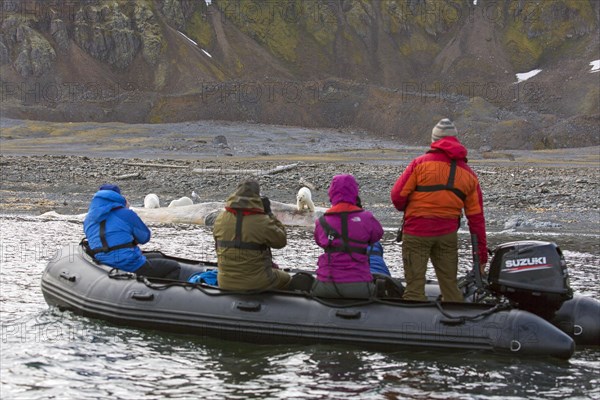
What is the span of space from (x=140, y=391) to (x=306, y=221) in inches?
466

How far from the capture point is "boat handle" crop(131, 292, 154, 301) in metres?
8.98

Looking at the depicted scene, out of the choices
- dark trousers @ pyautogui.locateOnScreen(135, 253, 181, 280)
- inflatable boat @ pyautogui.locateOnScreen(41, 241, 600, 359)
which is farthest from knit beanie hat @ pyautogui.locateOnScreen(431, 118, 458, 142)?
dark trousers @ pyautogui.locateOnScreen(135, 253, 181, 280)

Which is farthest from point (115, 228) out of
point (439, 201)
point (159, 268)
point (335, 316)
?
point (439, 201)

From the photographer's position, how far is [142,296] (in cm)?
900

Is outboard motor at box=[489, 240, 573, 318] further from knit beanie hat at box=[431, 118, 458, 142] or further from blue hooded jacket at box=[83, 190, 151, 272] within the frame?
blue hooded jacket at box=[83, 190, 151, 272]

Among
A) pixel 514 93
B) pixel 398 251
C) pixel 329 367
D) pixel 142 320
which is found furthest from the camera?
pixel 514 93

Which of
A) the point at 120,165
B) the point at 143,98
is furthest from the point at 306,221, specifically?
the point at 143,98

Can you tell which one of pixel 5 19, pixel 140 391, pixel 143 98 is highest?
pixel 5 19

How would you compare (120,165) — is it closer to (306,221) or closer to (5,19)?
(306,221)

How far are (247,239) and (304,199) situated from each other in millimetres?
10067

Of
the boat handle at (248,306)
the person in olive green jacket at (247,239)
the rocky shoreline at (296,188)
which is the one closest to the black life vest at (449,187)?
the person in olive green jacket at (247,239)

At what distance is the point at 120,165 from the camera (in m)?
31.8

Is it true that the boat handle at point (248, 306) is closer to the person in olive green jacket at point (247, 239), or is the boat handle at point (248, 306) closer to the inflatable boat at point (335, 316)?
the inflatable boat at point (335, 316)

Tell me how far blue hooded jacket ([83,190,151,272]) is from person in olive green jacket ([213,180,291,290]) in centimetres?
150
